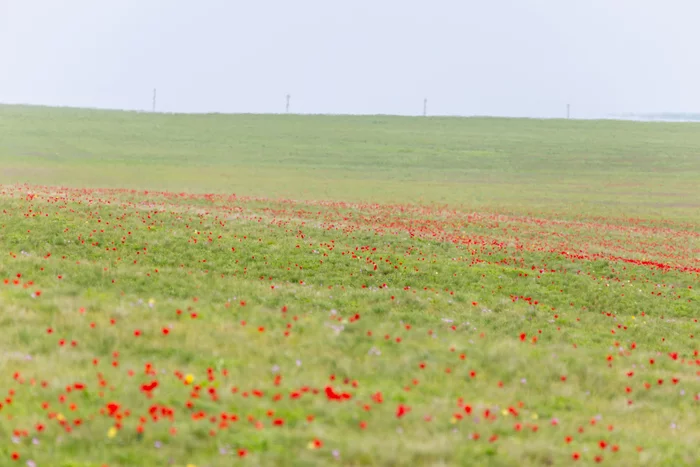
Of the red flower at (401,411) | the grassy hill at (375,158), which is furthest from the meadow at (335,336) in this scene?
the grassy hill at (375,158)

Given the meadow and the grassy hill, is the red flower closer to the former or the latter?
the meadow

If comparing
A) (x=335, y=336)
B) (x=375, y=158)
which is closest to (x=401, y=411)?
(x=335, y=336)

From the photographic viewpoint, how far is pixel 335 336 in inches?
523

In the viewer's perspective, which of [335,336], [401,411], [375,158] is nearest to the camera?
[401,411]

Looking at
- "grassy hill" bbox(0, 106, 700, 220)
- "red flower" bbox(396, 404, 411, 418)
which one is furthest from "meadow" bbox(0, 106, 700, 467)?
"grassy hill" bbox(0, 106, 700, 220)

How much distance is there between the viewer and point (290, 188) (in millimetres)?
59719

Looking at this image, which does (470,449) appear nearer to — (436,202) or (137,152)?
(436,202)

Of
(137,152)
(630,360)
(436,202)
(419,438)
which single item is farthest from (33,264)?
(137,152)

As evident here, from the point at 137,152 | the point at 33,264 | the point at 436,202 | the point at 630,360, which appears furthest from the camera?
the point at 137,152

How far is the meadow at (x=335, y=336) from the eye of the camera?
8.52 m

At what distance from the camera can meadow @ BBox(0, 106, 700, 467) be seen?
852 centimetres

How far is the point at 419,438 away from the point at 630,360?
7230 millimetres

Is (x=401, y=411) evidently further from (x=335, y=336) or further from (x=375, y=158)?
(x=375, y=158)

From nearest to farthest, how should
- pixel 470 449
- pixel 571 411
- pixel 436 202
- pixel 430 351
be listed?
1. pixel 470 449
2. pixel 571 411
3. pixel 430 351
4. pixel 436 202
